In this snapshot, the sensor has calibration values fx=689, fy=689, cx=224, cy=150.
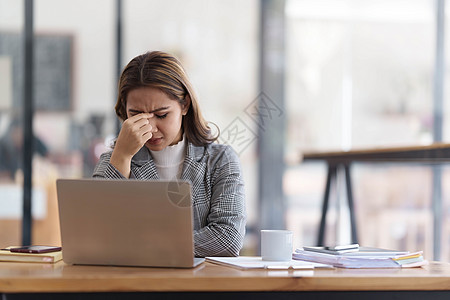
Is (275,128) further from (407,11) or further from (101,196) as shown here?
(101,196)

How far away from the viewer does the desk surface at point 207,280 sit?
4.14 feet

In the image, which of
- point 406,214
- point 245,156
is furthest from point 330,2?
point 406,214

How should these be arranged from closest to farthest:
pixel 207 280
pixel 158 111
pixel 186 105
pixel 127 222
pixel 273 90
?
pixel 207 280 < pixel 127 222 < pixel 158 111 < pixel 186 105 < pixel 273 90

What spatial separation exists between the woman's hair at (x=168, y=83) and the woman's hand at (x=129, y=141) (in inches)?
5.3

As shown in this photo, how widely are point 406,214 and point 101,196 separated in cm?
366

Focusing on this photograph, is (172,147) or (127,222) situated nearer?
(127,222)

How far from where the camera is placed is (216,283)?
1279 millimetres

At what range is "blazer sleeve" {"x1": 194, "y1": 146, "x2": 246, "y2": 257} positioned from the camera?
1.77 metres

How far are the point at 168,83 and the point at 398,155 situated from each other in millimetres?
1492

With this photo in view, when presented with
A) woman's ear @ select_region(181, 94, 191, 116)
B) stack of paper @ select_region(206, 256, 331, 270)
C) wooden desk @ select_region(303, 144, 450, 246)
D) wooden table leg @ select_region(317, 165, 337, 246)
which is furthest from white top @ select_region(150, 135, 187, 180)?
wooden table leg @ select_region(317, 165, 337, 246)

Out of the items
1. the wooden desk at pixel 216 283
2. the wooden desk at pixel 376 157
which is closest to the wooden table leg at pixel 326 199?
the wooden desk at pixel 376 157

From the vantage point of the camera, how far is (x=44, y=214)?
440 centimetres

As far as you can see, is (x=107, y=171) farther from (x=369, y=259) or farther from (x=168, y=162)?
(x=369, y=259)

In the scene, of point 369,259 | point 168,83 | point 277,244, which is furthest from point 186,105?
point 369,259
